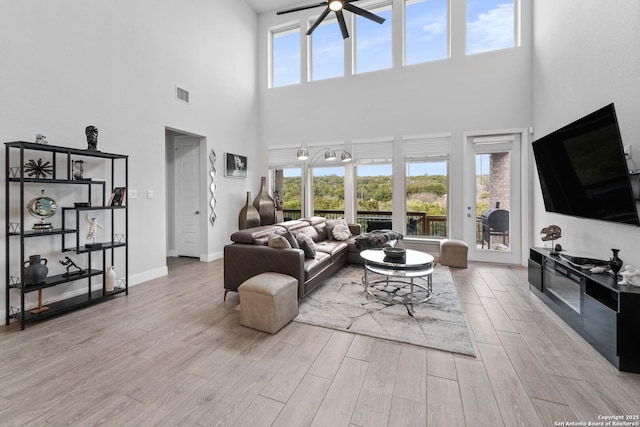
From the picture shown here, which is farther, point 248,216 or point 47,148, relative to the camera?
point 248,216

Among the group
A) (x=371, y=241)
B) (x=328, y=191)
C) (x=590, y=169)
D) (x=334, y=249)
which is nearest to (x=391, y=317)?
(x=334, y=249)

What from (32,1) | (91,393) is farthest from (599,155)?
(32,1)

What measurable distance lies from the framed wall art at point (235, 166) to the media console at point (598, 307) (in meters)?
5.33

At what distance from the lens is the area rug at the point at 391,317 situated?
2.43m

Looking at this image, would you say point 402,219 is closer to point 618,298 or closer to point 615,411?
point 618,298

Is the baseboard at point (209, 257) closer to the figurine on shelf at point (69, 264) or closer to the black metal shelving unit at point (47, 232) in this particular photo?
the black metal shelving unit at point (47, 232)

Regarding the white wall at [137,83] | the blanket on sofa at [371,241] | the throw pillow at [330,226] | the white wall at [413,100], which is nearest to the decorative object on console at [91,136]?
the white wall at [137,83]

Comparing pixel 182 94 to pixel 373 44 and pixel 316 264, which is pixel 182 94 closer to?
pixel 316 264

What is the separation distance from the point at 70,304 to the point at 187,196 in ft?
9.72

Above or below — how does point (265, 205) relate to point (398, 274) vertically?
above

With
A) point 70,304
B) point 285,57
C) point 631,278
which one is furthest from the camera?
point 285,57

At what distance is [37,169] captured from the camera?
2.86m

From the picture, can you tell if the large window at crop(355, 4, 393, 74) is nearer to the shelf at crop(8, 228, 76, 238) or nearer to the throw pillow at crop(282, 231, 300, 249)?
the throw pillow at crop(282, 231, 300, 249)

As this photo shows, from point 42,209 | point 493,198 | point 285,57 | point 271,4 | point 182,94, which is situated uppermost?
point 271,4
